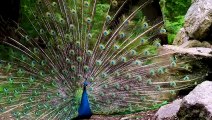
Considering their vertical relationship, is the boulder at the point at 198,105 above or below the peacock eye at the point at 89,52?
below

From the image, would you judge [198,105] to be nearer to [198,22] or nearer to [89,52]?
[89,52]

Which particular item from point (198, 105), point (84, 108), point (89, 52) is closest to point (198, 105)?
point (198, 105)

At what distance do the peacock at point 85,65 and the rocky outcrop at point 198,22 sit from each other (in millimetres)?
1350

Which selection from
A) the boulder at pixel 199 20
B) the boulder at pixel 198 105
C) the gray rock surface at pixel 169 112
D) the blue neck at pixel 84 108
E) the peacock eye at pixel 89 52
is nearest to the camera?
the boulder at pixel 198 105

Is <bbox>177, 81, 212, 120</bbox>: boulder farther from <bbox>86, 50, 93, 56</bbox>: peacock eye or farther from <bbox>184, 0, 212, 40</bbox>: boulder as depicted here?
<bbox>184, 0, 212, 40</bbox>: boulder

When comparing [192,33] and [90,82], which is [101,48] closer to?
[90,82]

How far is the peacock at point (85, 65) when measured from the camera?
594cm

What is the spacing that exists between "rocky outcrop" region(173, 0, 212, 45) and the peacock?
1.35 metres

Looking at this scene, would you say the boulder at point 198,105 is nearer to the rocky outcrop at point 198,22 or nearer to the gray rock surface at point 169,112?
the gray rock surface at point 169,112

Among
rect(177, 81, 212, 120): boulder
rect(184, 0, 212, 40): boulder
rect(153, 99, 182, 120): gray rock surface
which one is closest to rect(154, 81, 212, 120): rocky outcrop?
rect(177, 81, 212, 120): boulder

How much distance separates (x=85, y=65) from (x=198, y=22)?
235 cm

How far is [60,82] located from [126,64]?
0.95 m

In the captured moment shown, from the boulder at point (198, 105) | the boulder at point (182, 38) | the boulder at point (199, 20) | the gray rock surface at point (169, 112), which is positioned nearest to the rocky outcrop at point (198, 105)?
the boulder at point (198, 105)

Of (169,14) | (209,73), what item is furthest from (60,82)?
(169,14)
